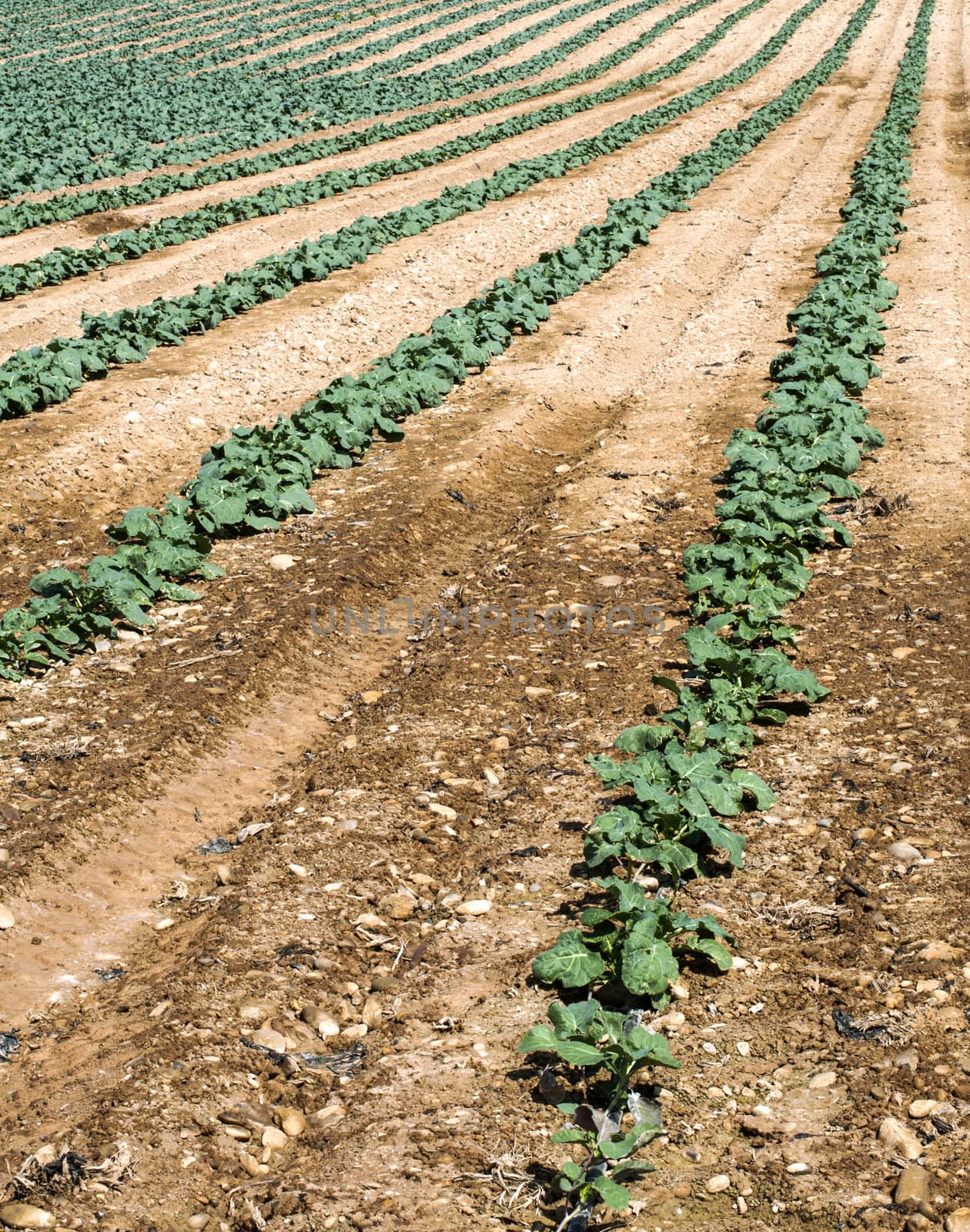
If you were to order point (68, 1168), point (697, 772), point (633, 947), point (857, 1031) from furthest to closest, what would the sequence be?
point (697, 772) < point (633, 947) < point (857, 1031) < point (68, 1168)

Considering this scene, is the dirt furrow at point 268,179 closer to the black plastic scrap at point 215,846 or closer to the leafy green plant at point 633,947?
the black plastic scrap at point 215,846

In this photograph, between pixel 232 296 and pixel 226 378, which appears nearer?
pixel 226 378

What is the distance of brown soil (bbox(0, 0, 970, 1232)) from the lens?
13.8 feet

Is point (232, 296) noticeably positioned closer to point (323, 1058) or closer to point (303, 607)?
point (303, 607)

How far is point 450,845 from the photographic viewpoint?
6.18 m

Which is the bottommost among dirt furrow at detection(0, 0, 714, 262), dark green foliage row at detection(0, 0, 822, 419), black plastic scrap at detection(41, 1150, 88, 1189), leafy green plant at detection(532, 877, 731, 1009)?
black plastic scrap at detection(41, 1150, 88, 1189)

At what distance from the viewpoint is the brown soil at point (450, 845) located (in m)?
4.19

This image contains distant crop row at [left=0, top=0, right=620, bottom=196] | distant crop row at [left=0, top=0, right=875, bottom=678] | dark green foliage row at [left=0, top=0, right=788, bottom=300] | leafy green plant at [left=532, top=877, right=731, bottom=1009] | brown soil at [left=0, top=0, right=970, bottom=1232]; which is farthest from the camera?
distant crop row at [left=0, top=0, right=620, bottom=196]

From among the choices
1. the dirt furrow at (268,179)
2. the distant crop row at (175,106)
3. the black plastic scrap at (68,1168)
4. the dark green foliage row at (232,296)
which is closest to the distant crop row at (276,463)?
the dark green foliage row at (232,296)

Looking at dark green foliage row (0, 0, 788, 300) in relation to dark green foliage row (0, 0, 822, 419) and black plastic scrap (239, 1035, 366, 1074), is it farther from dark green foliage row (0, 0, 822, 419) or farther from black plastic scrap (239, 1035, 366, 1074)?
black plastic scrap (239, 1035, 366, 1074)

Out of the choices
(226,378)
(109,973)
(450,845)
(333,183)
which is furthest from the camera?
(333,183)

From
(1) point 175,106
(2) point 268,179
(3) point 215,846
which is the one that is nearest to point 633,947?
(3) point 215,846

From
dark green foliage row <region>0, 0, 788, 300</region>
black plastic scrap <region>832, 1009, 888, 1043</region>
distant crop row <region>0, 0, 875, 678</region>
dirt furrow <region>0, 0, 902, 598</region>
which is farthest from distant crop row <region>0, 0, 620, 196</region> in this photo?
black plastic scrap <region>832, 1009, 888, 1043</region>

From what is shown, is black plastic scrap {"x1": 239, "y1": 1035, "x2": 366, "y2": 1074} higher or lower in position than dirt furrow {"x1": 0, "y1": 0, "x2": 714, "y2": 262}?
lower
